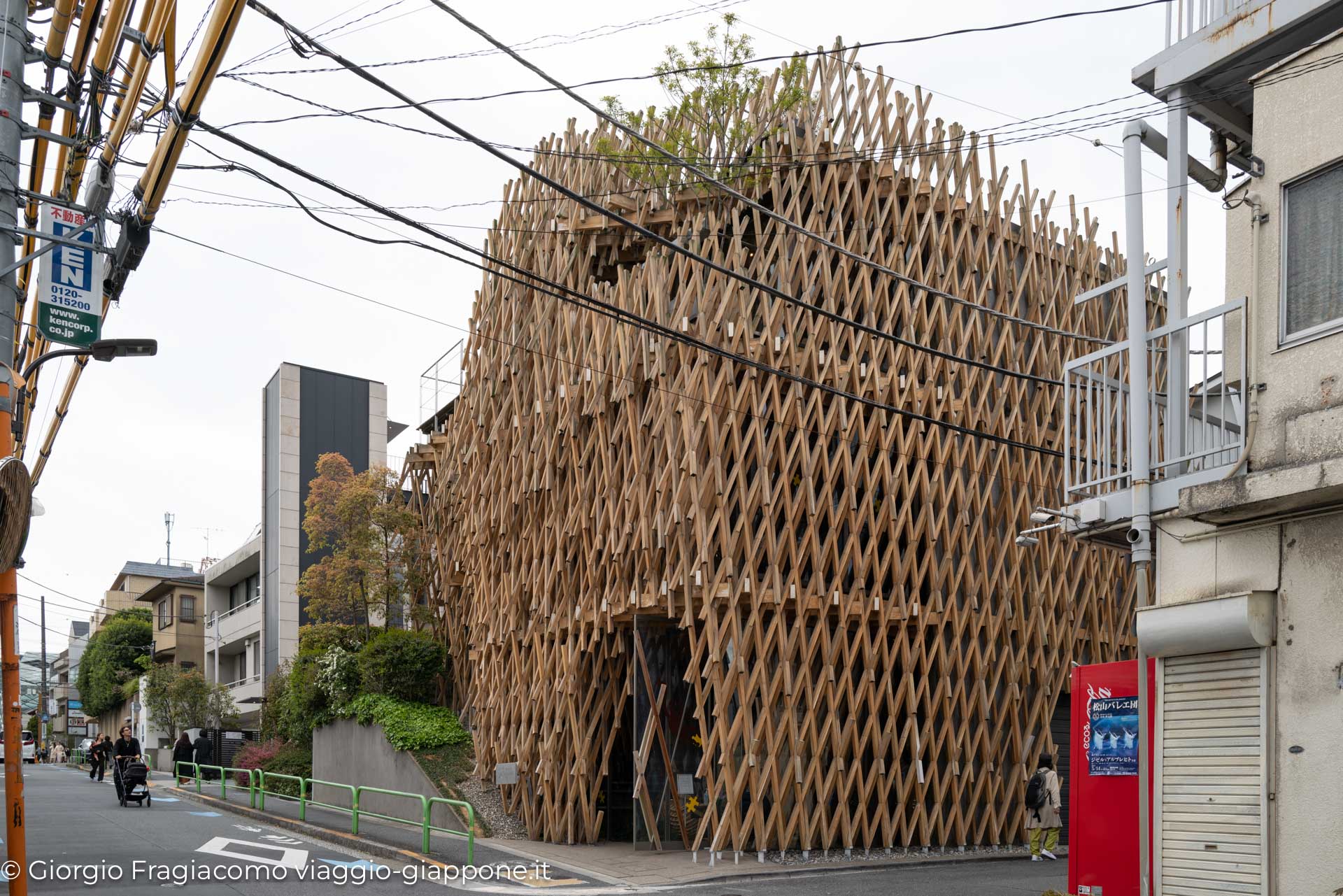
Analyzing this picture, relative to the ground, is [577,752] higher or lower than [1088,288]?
lower

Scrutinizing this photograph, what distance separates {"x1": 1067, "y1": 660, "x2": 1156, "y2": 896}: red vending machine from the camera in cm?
888

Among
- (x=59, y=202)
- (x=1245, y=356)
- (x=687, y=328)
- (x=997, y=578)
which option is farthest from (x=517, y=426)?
Answer: (x=1245, y=356)

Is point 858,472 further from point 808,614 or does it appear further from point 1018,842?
point 1018,842

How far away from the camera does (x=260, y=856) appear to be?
564 inches

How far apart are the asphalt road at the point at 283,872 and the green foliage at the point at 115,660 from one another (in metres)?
43.7

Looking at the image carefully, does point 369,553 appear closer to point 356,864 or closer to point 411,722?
point 411,722

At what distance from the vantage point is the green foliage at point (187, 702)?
1624 inches

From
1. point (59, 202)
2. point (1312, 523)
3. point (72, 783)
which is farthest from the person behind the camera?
point (72, 783)

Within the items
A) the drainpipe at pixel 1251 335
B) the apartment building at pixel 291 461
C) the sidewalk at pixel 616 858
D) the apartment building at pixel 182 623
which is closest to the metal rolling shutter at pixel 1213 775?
the drainpipe at pixel 1251 335

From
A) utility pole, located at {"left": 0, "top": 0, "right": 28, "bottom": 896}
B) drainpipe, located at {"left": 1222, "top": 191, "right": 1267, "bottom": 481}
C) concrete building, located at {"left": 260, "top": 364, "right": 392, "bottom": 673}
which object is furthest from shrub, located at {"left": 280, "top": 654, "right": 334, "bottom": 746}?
drainpipe, located at {"left": 1222, "top": 191, "right": 1267, "bottom": 481}

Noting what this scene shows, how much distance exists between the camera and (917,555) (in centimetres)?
1738

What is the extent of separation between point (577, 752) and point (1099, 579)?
A: 8.86 meters

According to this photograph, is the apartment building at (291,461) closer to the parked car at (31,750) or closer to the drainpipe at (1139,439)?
the parked car at (31,750)

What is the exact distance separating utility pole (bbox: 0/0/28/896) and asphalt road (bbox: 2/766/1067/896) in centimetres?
327
